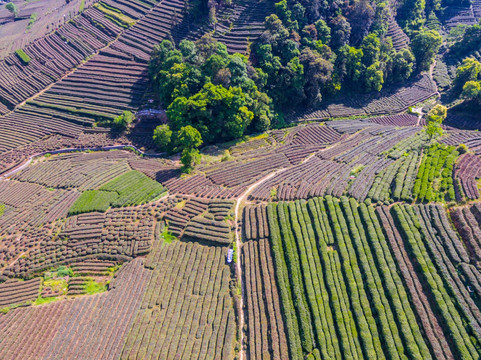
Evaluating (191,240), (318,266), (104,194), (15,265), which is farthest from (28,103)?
(318,266)

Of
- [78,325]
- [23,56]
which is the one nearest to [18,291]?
[78,325]

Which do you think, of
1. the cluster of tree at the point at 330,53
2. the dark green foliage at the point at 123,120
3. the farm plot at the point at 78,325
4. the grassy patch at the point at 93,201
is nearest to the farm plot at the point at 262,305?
the farm plot at the point at 78,325

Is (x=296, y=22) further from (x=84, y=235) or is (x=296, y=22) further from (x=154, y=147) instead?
(x=84, y=235)

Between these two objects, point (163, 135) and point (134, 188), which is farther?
point (163, 135)

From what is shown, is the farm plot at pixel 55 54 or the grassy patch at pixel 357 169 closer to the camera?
the grassy patch at pixel 357 169

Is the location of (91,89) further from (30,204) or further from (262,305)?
(262,305)

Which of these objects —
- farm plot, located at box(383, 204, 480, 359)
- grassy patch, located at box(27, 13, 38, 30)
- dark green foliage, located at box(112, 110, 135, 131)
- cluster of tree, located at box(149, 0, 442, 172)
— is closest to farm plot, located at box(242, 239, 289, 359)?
farm plot, located at box(383, 204, 480, 359)

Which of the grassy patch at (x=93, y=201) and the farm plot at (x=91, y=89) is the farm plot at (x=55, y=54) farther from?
the grassy patch at (x=93, y=201)

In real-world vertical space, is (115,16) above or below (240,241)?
Answer: above
